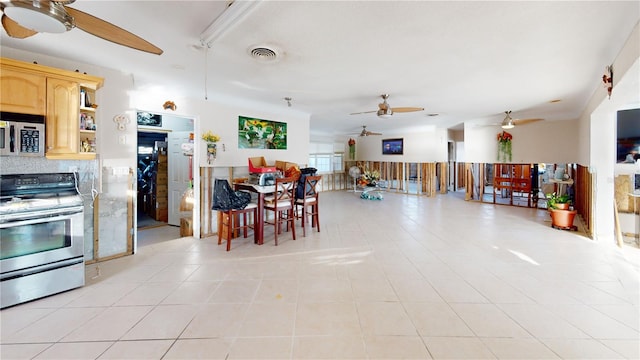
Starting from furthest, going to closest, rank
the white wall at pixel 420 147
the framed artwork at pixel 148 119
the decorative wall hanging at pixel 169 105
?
the white wall at pixel 420 147 < the framed artwork at pixel 148 119 < the decorative wall hanging at pixel 169 105

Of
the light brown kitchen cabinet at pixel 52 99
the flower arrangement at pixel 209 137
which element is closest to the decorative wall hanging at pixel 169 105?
the flower arrangement at pixel 209 137

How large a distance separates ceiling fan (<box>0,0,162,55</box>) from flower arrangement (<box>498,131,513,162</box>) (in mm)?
8301

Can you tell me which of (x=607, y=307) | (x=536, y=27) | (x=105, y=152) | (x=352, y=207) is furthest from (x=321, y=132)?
(x=607, y=307)

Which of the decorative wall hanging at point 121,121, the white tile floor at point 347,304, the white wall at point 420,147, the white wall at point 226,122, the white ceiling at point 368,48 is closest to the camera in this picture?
the white tile floor at point 347,304

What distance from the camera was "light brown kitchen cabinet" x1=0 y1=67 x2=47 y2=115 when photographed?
7.83ft

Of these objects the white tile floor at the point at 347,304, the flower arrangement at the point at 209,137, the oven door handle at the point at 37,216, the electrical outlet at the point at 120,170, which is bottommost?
the white tile floor at the point at 347,304

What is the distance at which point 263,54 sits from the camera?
268 cm

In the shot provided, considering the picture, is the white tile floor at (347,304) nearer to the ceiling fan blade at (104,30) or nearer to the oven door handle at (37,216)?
the oven door handle at (37,216)

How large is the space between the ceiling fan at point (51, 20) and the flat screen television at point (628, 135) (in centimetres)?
659

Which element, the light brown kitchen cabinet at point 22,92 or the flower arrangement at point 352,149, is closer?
the light brown kitchen cabinet at point 22,92

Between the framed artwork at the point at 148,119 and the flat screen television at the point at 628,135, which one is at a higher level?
the framed artwork at the point at 148,119

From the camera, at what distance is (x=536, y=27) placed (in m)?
2.22

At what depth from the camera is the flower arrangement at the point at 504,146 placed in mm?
7234

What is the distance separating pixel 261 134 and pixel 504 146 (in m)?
6.59
